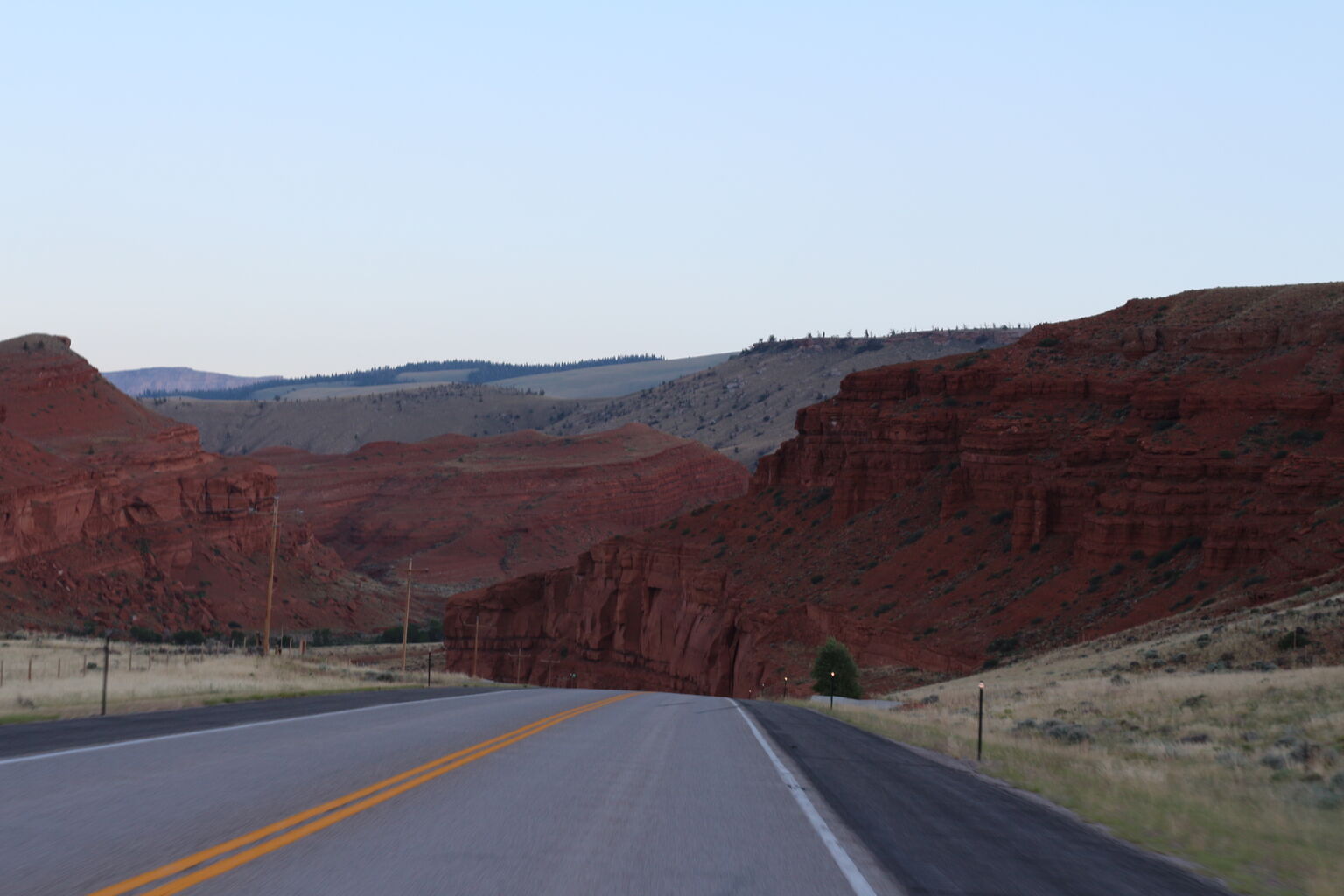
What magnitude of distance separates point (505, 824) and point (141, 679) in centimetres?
2469

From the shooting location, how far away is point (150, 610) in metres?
87.6

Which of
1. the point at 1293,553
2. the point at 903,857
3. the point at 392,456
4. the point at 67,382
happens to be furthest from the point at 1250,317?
the point at 392,456

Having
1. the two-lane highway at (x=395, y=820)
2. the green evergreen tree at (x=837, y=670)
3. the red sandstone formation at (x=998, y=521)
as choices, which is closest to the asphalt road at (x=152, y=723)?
the two-lane highway at (x=395, y=820)

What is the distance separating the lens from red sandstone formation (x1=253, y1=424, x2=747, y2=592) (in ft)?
437

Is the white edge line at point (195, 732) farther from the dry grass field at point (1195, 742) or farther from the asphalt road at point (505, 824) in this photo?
the dry grass field at point (1195, 742)

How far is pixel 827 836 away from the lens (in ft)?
32.5

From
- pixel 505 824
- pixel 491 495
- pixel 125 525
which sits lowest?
pixel 505 824

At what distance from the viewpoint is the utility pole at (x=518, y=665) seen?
90.8 m

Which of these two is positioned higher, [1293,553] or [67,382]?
[67,382]

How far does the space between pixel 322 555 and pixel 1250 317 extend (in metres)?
82.9

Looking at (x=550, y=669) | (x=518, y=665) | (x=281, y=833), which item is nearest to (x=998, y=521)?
(x=550, y=669)

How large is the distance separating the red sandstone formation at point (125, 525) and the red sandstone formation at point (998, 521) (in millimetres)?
19257

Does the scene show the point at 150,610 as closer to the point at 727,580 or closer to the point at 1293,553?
the point at 727,580

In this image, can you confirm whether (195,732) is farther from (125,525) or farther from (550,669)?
(125,525)
